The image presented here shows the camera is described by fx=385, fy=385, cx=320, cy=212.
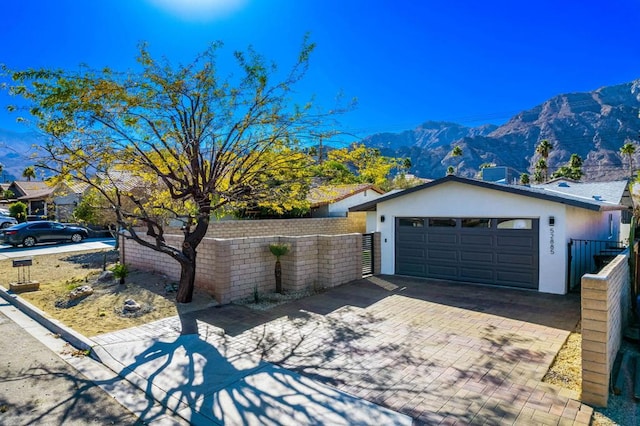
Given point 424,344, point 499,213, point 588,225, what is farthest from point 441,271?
point 424,344

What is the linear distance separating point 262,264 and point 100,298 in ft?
13.2

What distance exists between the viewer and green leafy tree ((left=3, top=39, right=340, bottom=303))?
24.5ft

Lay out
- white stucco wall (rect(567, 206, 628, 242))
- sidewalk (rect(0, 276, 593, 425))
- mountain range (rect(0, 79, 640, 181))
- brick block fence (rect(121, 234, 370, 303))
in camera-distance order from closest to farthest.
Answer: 1. sidewalk (rect(0, 276, 593, 425))
2. brick block fence (rect(121, 234, 370, 303))
3. white stucco wall (rect(567, 206, 628, 242))
4. mountain range (rect(0, 79, 640, 181))

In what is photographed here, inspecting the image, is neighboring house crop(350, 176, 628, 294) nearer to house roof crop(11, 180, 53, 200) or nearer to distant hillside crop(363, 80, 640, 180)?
house roof crop(11, 180, 53, 200)

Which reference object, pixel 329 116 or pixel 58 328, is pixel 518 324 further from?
pixel 58 328

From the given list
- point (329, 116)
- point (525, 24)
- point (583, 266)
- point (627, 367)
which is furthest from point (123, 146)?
A: point (525, 24)

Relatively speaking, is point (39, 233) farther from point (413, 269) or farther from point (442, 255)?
point (442, 255)

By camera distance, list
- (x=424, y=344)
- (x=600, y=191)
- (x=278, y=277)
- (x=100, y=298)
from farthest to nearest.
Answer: (x=600, y=191) < (x=278, y=277) < (x=100, y=298) < (x=424, y=344)

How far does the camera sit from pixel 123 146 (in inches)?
332

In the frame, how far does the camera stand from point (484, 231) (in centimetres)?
1130

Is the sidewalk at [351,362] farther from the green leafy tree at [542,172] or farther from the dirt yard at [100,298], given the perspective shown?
the green leafy tree at [542,172]

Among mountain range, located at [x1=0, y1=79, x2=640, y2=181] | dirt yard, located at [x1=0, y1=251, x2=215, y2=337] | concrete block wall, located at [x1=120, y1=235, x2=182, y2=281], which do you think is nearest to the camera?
dirt yard, located at [x1=0, y1=251, x2=215, y2=337]

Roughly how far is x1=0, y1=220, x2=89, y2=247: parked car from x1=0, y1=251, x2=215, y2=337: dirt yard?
8742 millimetres

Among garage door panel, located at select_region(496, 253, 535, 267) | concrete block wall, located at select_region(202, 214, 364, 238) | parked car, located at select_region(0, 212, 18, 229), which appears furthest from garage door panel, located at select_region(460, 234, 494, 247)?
parked car, located at select_region(0, 212, 18, 229)
